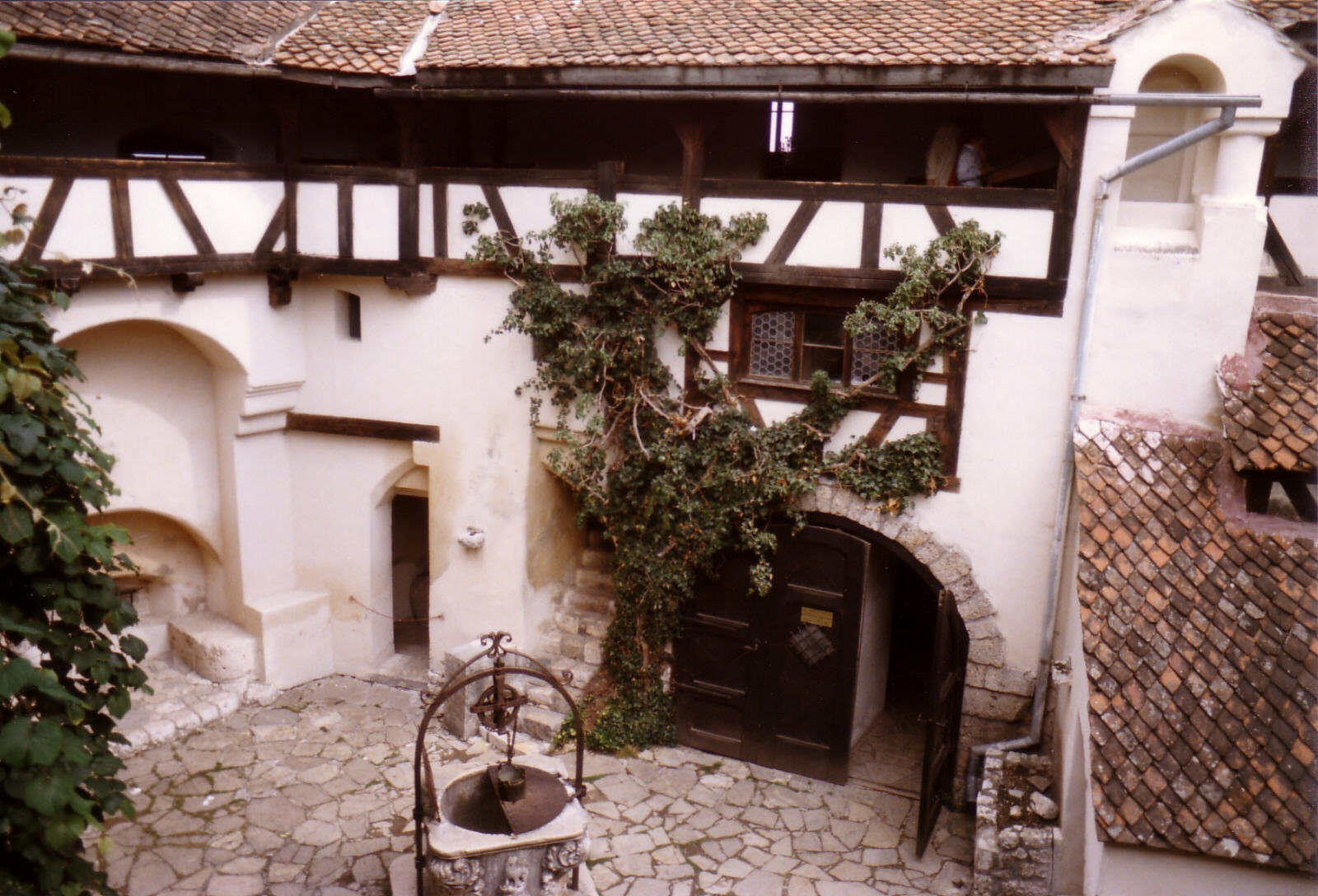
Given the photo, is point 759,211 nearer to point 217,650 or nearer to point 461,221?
point 461,221

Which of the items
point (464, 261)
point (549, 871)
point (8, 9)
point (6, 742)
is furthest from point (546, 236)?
point (6, 742)

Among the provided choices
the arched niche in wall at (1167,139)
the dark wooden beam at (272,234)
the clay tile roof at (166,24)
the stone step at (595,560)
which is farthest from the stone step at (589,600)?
the arched niche in wall at (1167,139)

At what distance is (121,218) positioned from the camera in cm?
833

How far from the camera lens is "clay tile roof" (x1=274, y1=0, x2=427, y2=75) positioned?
8.74m

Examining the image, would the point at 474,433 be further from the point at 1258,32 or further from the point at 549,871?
the point at 1258,32

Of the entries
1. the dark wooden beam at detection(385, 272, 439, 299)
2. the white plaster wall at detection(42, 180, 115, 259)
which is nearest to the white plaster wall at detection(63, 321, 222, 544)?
the white plaster wall at detection(42, 180, 115, 259)

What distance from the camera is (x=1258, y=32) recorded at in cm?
710

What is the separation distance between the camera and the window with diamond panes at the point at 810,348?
327 inches

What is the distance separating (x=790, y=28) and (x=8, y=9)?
5.67 m

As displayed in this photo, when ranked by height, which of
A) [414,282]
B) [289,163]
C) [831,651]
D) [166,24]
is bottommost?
[831,651]

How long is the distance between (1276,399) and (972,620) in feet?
8.77

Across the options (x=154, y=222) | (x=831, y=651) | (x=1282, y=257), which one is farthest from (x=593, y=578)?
(x=1282, y=257)

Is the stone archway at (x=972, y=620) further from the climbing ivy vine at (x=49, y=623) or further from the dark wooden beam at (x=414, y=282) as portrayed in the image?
the climbing ivy vine at (x=49, y=623)

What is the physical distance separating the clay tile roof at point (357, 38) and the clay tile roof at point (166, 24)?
0.78 ft
